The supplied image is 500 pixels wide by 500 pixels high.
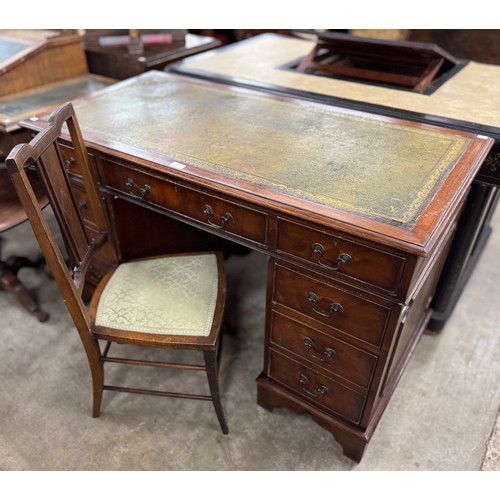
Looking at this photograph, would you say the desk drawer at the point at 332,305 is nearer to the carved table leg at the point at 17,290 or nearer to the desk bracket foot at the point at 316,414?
the desk bracket foot at the point at 316,414

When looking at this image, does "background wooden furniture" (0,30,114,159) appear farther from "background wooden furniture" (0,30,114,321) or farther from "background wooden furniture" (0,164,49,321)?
"background wooden furniture" (0,164,49,321)

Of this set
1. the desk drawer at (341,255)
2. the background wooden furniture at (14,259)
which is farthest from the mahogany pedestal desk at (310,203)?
the background wooden furniture at (14,259)

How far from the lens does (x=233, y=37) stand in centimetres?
404

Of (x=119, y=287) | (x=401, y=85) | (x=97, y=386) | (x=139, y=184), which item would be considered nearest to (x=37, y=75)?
(x=139, y=184)

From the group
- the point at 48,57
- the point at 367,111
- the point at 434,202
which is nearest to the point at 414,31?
the point at 367,111

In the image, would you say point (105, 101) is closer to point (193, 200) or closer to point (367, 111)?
point (193, 200)

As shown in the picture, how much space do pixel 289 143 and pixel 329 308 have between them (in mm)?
531

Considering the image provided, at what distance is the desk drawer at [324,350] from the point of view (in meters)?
1.30

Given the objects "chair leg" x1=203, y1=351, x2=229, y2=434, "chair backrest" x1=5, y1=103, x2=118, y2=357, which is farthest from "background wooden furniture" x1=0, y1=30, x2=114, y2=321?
"chair leg" x1=203, y1=351, x2=229, y2=434

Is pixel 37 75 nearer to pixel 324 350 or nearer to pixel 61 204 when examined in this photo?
pixel 61 204

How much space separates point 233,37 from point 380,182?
339 centimetres

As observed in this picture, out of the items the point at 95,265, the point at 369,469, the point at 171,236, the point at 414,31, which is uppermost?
the point at 414,31

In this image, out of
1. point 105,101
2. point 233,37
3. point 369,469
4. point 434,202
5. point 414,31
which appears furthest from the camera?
point 233,37

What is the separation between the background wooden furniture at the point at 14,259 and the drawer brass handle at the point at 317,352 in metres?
1.24
